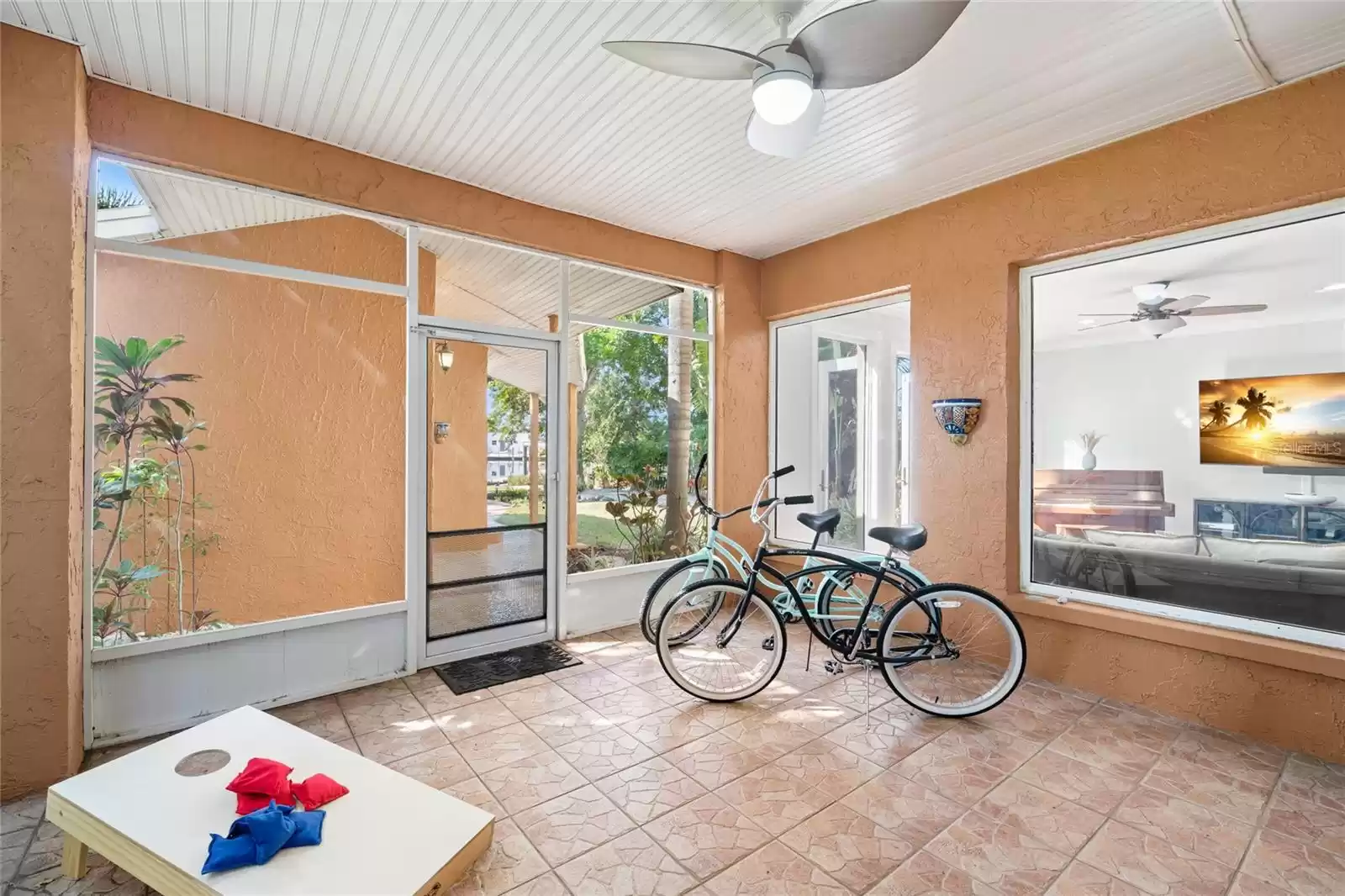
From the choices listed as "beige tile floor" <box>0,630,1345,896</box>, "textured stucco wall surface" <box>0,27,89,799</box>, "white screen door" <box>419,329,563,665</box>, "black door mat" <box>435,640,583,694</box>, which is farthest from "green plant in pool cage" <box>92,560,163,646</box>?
"black door mat" <box>435,640,583,694</box>

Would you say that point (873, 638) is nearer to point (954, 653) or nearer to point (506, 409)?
point (954, 653)

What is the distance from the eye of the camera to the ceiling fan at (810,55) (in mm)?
1729

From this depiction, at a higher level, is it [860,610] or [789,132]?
[789,132]

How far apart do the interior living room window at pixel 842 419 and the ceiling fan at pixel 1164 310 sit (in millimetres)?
1524

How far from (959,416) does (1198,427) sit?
4.22 ft

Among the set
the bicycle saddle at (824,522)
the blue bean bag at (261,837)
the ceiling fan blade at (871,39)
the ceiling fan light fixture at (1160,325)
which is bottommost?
the blue bean bag at (261,837)

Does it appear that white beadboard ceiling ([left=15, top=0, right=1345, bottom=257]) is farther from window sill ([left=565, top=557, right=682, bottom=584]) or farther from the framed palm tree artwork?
window sill ([left=565, top=557, right=682, bottom=584])

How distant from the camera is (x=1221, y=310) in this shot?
3.32 meters

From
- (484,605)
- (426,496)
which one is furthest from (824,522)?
(426,496)

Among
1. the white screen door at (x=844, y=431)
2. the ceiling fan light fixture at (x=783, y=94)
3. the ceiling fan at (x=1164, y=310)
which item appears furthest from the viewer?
the white screen door at (x=844, y=431)

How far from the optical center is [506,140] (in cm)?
305

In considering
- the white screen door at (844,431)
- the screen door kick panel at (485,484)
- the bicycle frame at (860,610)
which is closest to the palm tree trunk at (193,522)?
the screen door kick panel at (485,484)

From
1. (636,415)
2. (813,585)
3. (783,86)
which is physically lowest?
(813,585)

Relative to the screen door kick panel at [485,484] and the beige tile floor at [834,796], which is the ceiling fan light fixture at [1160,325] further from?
the screen door kick panel at [485,484]
